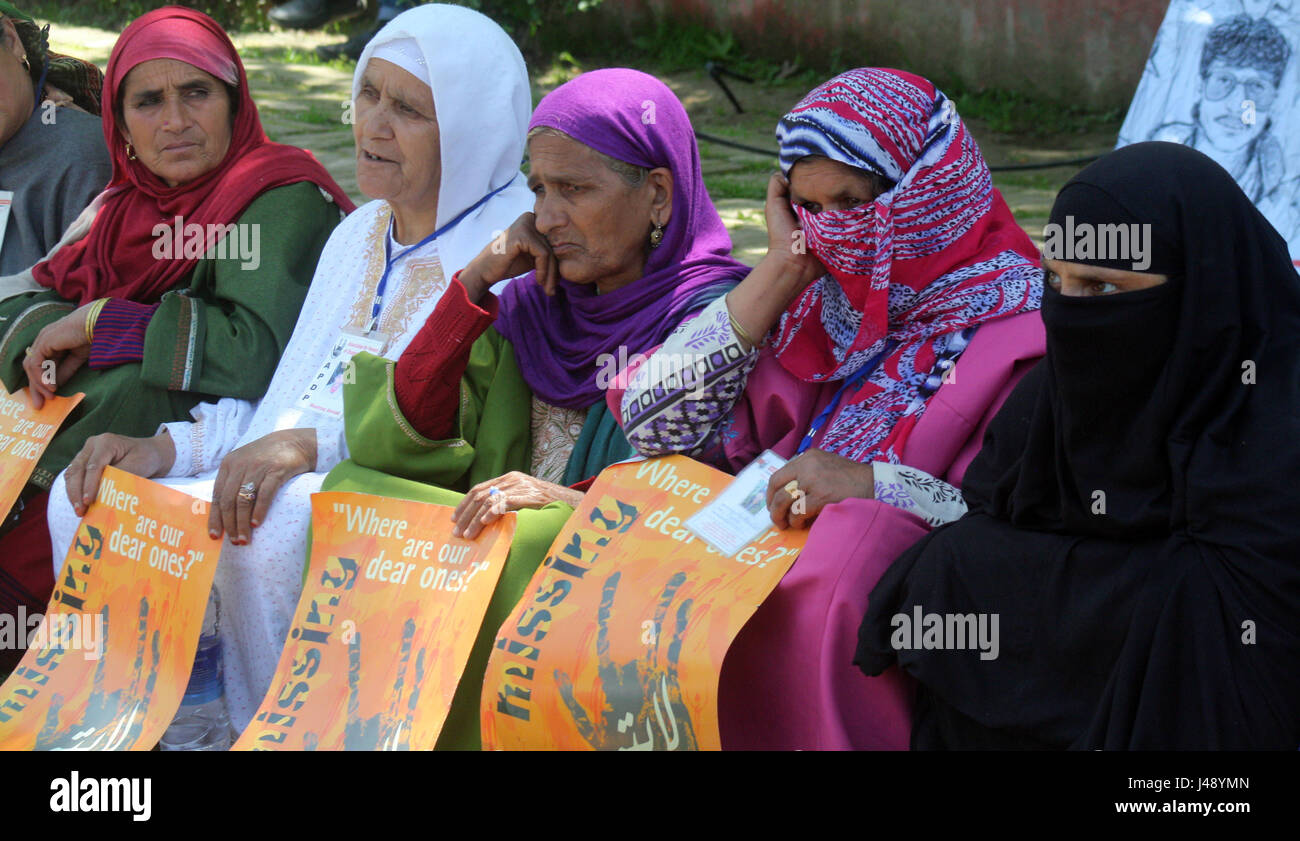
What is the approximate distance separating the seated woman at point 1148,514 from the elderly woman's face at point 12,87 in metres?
3.02

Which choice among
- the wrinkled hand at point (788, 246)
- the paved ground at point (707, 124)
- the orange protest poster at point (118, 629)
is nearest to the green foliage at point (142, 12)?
the paved ground at point (707, 124)

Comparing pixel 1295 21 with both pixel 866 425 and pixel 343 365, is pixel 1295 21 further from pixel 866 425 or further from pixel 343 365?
pixel 343 365

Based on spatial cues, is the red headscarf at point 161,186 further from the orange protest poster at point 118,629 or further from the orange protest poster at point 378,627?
the orange protest poster at point 378,627

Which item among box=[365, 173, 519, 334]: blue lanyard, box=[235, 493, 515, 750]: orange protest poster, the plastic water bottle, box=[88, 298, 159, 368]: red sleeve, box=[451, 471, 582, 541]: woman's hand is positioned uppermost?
box=[365, 173, 519, 334]: blue lanyard

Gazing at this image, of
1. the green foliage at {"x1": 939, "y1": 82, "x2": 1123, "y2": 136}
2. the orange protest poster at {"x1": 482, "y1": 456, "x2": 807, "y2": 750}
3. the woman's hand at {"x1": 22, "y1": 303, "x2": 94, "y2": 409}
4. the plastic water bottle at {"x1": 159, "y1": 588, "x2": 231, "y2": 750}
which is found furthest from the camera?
the green foliage at {"x1": 939, "y1": 82, "x2": 1123, "y2": 136}

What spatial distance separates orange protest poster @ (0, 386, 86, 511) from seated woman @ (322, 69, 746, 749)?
911 millimetres

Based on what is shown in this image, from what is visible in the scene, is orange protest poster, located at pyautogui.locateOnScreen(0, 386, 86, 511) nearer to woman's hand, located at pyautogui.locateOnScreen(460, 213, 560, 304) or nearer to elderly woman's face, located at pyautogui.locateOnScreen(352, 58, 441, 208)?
elderly woman's face, located at pyautogui.locateOnScreen(352, 58, 441, 208)

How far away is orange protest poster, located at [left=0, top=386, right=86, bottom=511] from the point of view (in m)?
3.28

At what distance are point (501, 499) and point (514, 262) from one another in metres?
0.58

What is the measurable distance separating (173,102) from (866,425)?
80.3 inches

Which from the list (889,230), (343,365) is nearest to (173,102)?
(343,365)

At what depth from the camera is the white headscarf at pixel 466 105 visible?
311 cm

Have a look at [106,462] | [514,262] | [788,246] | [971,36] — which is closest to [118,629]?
[106,462]

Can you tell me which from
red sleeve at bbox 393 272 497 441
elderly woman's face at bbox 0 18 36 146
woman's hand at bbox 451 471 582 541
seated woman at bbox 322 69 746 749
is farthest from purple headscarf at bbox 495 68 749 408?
elderly woman's face at bbox 0 18 36 146
